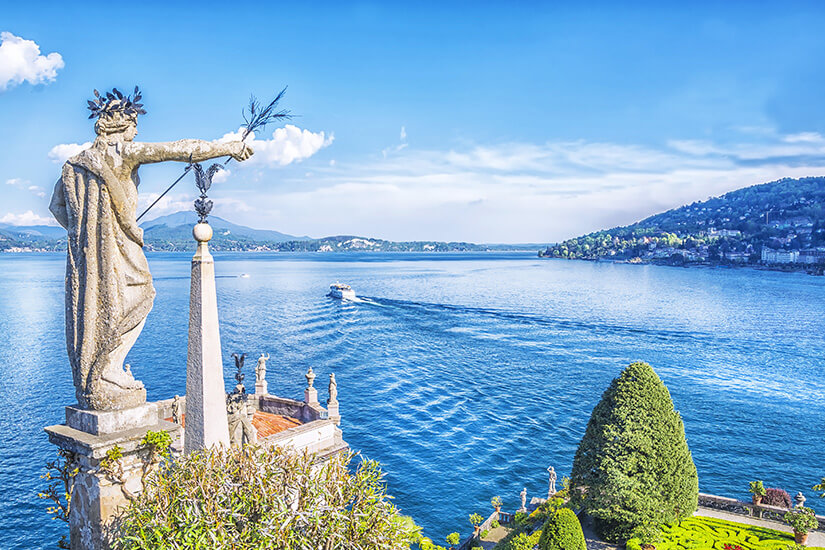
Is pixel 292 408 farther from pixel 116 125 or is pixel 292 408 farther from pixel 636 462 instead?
pixel 116 125

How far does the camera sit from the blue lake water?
32.4 m

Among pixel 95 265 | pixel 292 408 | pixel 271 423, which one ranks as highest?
pixel 95 265

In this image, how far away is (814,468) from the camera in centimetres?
3409

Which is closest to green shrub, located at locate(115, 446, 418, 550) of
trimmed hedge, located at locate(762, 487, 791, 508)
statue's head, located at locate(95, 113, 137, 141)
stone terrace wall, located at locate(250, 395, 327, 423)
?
statue's head, located at locate(95, 113, 137, 141)

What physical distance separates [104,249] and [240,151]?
7.75 feet

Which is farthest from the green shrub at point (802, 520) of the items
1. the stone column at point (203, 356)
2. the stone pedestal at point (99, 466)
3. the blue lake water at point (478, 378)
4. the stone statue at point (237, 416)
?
the stone pedestal at point (99, 466)

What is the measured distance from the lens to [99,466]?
7.86 meters

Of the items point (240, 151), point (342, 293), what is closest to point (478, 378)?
point (240, 151)

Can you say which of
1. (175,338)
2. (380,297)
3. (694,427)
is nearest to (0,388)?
(175,338)

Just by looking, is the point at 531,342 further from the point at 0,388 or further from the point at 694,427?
the point at 0,388

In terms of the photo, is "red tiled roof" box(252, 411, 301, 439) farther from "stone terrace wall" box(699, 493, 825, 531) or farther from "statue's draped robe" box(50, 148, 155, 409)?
"stone terrace wall" box(699, 493, 825, 531)

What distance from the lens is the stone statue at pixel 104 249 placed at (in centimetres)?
800

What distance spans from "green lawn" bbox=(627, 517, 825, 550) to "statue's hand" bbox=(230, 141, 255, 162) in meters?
20.0

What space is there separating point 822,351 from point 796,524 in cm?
5008
